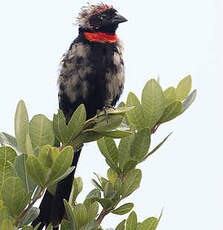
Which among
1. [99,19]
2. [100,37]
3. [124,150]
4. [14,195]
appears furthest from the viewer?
[99,19]

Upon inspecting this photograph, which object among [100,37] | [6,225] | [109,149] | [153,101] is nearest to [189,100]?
[153,101]

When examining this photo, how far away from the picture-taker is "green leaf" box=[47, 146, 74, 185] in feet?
5.93

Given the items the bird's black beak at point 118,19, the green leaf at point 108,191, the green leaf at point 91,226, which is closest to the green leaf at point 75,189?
the green leaf at point 108,191

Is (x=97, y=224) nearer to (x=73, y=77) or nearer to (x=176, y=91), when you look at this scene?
(x=176, y=91)

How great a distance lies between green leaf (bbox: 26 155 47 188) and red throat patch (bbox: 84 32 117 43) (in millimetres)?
2020

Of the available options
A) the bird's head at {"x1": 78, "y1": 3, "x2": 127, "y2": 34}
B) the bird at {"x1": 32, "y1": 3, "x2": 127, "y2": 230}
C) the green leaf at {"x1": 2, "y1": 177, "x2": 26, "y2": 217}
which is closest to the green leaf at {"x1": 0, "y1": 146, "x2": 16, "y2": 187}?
the green leaf at {"x1": 2, "y1": 177, "x2": 26, "y2": 217}

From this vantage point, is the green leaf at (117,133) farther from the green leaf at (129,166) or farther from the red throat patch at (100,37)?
the red throat patch at (100,37)

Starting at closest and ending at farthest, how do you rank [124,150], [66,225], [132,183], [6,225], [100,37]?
[6,225], [66,225], [132,183], [124,150], [100,37]

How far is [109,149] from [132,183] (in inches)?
9.0

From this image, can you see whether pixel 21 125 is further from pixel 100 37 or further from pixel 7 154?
pixel 100 37

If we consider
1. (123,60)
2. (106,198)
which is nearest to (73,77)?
(123,60)

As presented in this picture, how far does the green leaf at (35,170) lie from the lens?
1.76 meters

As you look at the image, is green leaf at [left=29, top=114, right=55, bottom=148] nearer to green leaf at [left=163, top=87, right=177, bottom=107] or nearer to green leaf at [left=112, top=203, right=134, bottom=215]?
green leaf at [left=112, top=203, right=134, bottom=215]

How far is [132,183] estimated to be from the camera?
2.11m
